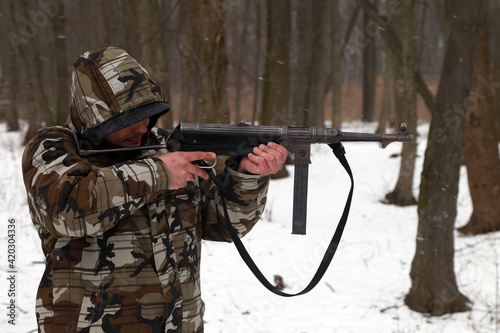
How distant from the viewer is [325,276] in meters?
5.62

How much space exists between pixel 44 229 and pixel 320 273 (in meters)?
1.33

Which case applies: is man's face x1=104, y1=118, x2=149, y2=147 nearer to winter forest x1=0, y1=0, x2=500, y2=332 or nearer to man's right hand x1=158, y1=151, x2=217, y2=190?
man's right hand x1=158, y1=151, x2=217, y2=190

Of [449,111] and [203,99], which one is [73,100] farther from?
[203,99]

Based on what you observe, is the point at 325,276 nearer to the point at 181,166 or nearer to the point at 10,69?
the point at 181,166

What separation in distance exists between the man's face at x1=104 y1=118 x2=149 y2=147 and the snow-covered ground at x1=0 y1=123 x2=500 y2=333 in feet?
9.55

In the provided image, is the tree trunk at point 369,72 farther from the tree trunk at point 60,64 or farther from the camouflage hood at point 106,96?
the camouflage hood at point 106,96

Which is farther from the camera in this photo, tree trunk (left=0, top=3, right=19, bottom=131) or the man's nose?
tree trunk (left=0, top=3, right=19, bottom=131)

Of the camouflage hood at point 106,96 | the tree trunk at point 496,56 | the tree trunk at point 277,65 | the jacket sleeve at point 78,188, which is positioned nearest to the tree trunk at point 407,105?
the tree trunk at point 496,56

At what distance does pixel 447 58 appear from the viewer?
14.3ft

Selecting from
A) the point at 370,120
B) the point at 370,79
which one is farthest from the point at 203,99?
the point at 370,120

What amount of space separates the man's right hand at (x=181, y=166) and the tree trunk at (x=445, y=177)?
3.24 meters

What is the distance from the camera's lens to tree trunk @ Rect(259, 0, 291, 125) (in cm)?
1059

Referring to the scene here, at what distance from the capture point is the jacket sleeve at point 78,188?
1.58 m

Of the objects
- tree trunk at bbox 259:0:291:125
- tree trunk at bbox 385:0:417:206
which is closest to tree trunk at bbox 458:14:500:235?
tree trunk at bbox 385:0:417:206
